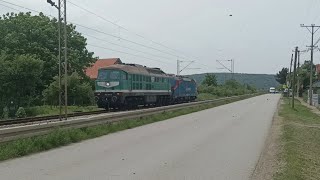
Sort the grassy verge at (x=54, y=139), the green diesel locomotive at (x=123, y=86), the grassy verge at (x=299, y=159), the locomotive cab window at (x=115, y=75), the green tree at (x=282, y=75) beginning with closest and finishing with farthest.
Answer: the grassy verge at (x=299, y=159) < the grassy verge at (x=54, y=139) < the green diesel locomotive at (x=123, y=86) < the locomotive cab window at (x=115, y=75) < the green tree at (x=282, y=75)

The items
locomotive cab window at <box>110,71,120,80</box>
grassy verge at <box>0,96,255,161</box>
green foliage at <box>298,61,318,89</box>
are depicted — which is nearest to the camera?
grassy verge at <box>0,96,255,161</box>

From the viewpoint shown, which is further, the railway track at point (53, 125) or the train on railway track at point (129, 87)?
the train on railway track at point (129, 87)

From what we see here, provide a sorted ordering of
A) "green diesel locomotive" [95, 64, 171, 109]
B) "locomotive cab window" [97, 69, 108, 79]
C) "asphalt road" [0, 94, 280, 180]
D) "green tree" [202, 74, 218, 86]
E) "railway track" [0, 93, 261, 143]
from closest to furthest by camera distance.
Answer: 1. "asphalt road" [0, 94, 280, 180]
2. "railway track" [0, 93, 261, 143]
3. "green diesel locomotive" [95, 64, 171, 109]
4. "locomotive cab window" [97, 69, 108, 79]
5. "green tree" [202, 74, 218, 86]

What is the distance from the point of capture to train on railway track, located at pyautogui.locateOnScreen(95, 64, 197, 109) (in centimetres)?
3428

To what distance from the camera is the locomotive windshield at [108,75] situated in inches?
1366

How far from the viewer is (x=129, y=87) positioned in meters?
35.3

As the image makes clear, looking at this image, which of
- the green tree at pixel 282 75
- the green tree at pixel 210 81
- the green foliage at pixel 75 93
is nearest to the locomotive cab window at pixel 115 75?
the green foliage at pixel 75 93

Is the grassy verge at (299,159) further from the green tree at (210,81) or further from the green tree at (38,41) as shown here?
the green tree at (210,81)

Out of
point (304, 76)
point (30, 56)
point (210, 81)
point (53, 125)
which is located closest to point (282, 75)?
point (210, 81)

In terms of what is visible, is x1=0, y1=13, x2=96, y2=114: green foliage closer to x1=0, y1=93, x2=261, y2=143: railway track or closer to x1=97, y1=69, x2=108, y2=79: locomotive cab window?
x1=97, y1=69, x2=108, y2=79: locomotive cab window

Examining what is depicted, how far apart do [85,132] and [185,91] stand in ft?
132

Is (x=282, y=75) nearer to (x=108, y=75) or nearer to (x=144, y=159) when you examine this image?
(x=108, y=75)

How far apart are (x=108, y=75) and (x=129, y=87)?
1.76m

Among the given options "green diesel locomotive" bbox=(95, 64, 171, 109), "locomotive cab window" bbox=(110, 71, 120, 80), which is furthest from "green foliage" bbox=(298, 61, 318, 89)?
"locomotive cab window" bbox=(110, 71, 120, 80)
